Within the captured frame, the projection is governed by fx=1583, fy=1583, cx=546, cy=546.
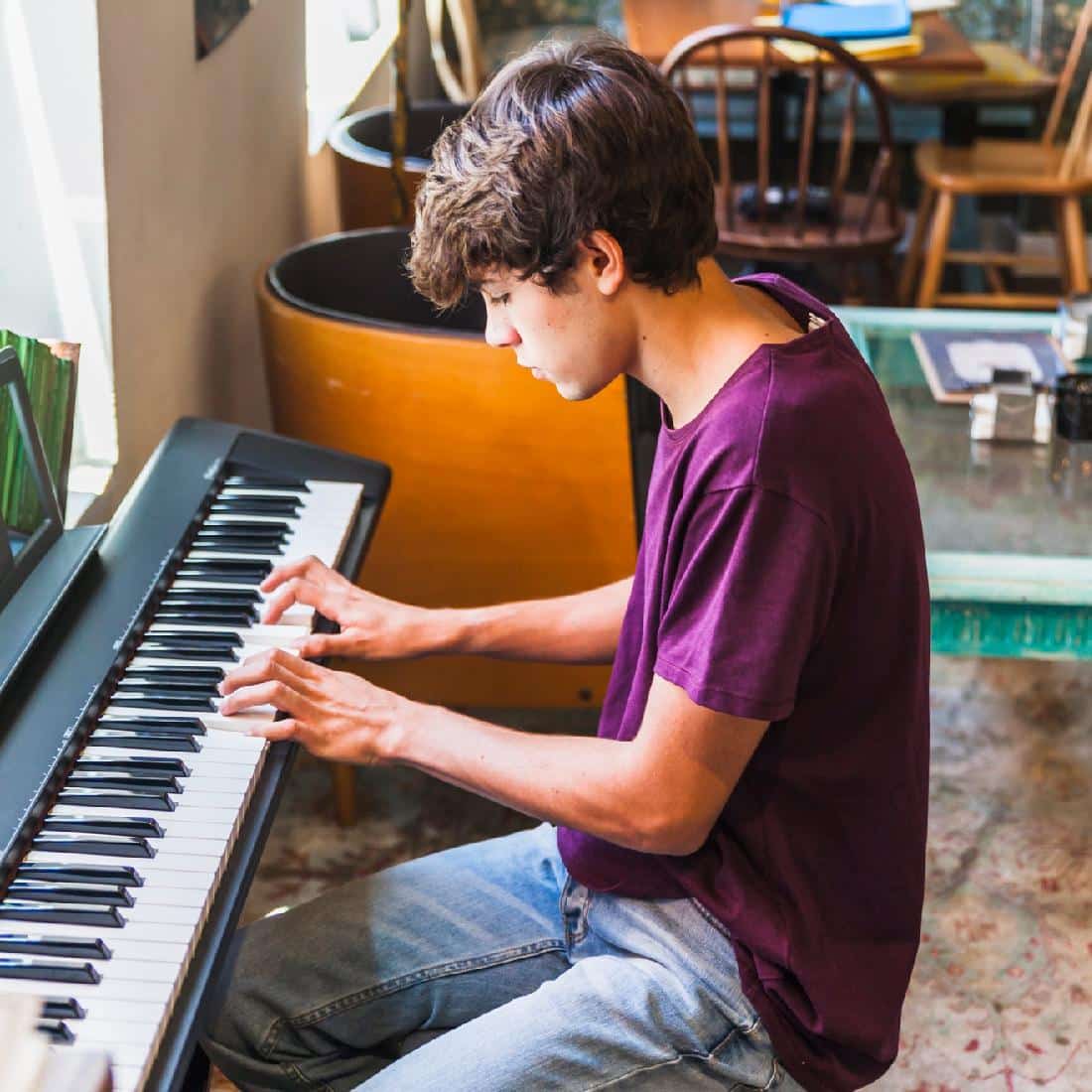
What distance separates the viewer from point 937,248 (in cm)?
424

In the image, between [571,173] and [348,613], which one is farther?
[348,613]

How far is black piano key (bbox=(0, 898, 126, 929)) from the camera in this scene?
3.61 feet

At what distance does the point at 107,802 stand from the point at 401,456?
1.00 m

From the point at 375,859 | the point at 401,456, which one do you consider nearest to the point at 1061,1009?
the point at 375,859

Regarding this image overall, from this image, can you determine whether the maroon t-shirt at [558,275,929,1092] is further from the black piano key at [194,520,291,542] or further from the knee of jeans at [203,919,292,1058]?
the black piano key at [194,520,291,542]

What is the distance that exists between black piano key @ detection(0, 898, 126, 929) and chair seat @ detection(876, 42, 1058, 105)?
409cm

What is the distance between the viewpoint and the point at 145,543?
1.59 meters

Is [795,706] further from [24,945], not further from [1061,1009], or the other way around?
[1061,1009]

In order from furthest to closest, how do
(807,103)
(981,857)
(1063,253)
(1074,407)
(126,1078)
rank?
(1063,253)
(807,103)
(981,857)
(1074,407)
(126,1078)

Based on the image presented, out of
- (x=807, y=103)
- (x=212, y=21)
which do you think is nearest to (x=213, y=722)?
(x=212, y=21)

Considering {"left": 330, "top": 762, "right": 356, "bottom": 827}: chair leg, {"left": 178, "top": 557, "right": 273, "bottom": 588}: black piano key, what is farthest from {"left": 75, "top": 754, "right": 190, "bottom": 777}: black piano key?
{"left": 330, "top": 762, "right": 356, "bottom": 827}: chair leg

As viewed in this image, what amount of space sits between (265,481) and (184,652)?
36 cm

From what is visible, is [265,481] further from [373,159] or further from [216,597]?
[373,159]

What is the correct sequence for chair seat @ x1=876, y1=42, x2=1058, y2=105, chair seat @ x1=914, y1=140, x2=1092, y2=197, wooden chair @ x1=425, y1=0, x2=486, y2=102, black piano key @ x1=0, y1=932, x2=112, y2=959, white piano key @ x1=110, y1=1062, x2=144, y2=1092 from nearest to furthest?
A: 1. white piano key @ x1=110, y1=1062, x2=144, y2=1092
2. black piano key @ x1=0, y1=932, x2=112, y2=959
3. chair seat @ x1=914, y1=140, x2=1092, y2=197
4. chair seat @ x1=876, y1=42, x2=1058, y2=105
5. wooden chair @ x1=425, y1=0, x2=486, y2=102
